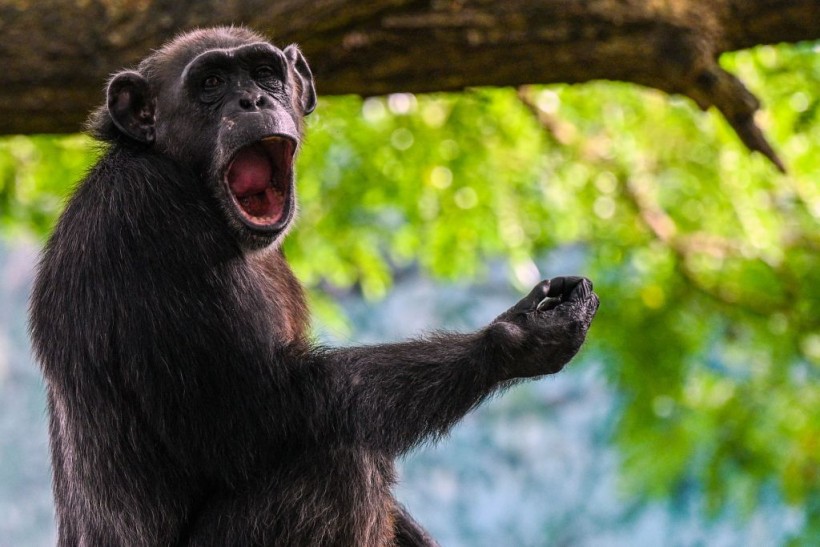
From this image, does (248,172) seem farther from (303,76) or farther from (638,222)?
(638,222)

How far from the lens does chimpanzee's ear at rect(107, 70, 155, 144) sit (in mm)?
4824

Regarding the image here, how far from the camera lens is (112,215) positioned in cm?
447

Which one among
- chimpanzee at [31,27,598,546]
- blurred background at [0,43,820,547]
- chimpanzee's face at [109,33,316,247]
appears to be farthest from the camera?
blurred background at [0,43,820,547]

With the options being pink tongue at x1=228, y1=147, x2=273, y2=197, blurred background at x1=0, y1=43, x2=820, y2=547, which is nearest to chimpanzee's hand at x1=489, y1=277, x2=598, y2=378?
pink tongue at x1=228, y1=147, x2=273, y2=197

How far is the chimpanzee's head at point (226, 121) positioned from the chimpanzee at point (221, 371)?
0.06 ft

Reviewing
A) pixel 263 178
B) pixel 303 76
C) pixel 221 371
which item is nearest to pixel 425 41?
pixel 303 76

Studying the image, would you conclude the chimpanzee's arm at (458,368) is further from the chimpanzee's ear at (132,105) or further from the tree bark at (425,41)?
the tree bark at (425,41)

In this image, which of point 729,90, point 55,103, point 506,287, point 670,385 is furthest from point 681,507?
point 55,103

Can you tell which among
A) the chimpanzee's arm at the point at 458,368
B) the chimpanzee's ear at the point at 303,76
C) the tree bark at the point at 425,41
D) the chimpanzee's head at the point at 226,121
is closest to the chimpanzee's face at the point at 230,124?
the chimpanzee's head at the point at 226,121

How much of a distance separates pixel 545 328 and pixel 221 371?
4.40 feet

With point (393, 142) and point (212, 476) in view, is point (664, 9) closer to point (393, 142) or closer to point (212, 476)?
point (393, 142)

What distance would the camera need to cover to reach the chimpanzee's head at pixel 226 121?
4.64 m

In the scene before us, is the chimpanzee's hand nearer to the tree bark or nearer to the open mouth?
the open mouth

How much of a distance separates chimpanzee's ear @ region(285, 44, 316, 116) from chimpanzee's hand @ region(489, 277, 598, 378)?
1.62m
